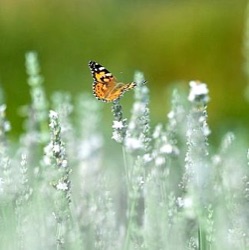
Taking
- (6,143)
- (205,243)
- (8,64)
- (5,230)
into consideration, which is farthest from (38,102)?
(8,64)

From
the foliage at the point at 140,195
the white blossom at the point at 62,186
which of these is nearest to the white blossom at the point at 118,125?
the foliage at the point at 140,195

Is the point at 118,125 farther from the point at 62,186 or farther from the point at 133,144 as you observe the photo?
the point at 62,186

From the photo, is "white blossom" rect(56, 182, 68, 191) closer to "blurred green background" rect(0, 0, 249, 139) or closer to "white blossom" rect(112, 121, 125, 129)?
"white blossom" rect(112, 121, 125, 129)

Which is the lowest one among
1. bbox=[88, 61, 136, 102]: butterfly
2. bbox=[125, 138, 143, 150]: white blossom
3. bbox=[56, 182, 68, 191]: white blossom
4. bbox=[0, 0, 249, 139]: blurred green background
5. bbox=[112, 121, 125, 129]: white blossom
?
bbox=[56, 182, 68, 191]: white blossom

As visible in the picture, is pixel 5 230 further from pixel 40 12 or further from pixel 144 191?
pixel 40 12

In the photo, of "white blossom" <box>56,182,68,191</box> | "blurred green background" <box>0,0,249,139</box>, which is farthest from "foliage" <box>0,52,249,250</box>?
"blurred green background" <box>0,0,249,139</box>

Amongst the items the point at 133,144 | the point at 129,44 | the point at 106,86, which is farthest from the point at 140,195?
the point at 129,44
